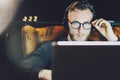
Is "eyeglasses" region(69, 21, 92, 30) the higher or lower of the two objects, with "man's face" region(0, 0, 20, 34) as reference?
lower

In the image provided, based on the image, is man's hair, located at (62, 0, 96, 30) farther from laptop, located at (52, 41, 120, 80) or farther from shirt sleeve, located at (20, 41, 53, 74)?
laptop, located at (52, 41, 120, 80)

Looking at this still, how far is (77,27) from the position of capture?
5.60ft

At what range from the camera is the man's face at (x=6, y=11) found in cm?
167

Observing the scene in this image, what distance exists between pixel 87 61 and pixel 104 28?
1272 mm

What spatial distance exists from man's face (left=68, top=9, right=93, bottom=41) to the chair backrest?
0.17 feet

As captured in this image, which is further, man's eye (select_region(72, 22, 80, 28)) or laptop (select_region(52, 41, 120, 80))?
man's eye (select_region(72, 22, 80, 28))

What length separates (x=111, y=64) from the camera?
48 cm

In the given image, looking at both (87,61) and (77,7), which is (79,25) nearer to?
(77,7)

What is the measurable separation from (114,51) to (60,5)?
49.5 inches

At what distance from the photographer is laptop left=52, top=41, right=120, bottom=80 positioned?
1.52ft

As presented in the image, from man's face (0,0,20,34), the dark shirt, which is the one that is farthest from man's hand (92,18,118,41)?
man's face (0,0,20,34)

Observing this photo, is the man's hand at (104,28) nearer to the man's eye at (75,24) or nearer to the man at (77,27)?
the man at (77,27)

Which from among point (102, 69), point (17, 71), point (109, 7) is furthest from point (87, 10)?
point (102, 69)

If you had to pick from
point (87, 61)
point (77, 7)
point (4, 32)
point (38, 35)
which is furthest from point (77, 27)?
point (87, 61)
